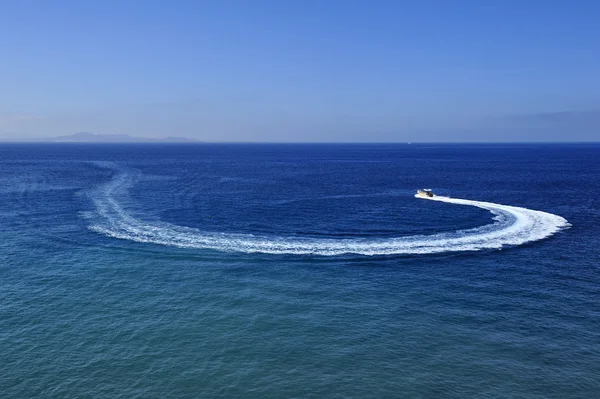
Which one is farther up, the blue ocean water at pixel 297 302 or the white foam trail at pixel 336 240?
A: the white foam trail at pixel 336 240

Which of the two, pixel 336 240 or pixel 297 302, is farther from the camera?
pixel 336 240

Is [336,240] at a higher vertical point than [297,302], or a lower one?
higher

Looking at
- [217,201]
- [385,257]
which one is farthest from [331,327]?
[217,201]

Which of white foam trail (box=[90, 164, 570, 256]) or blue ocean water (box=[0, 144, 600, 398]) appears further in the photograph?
white foam trail (box=[90, 164, 570, 256])

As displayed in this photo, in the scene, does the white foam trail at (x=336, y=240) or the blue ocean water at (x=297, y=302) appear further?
the white foam trail at (x=336, y=240)

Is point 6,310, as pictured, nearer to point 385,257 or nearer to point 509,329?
point 385,257
